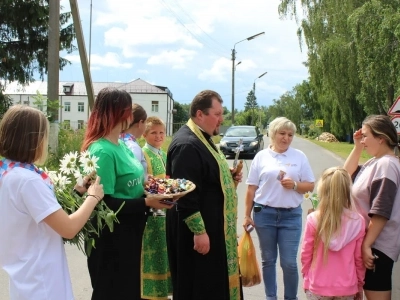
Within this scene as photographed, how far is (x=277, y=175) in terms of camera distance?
4461mm

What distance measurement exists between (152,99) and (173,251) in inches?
3487

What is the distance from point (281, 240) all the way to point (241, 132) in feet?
66.4

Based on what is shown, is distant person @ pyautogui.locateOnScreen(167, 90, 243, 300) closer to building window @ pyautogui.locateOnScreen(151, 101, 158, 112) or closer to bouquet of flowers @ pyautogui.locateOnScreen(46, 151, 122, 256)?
bouquet of flowers @ pyautogui.locateOnScreen(46, 151, 122, 256)

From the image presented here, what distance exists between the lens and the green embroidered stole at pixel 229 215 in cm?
364

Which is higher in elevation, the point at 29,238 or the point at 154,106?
the point at 154,106

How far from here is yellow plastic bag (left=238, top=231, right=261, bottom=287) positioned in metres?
4.18

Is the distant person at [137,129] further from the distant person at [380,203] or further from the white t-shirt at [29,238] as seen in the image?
the white t-shirt at [29,238]

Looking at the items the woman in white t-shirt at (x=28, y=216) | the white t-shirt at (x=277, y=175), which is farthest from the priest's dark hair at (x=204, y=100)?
the woman in white t-shirt at (x=28, y=216)

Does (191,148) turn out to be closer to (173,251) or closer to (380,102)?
(173,251)

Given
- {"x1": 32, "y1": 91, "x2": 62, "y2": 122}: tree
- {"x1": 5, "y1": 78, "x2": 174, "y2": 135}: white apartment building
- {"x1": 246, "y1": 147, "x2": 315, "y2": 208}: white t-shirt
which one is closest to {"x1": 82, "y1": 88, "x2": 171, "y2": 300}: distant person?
{"x1": 246, "y1": 147, "x2": 315, "y2": 208}: white t-shirt

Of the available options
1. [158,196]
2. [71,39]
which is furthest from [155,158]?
[71,39]

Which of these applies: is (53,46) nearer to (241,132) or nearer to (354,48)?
(241,132)

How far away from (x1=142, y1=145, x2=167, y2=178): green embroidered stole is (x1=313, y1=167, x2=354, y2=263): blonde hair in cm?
165

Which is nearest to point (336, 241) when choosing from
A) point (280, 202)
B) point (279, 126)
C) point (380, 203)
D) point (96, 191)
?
point (380, 203)
